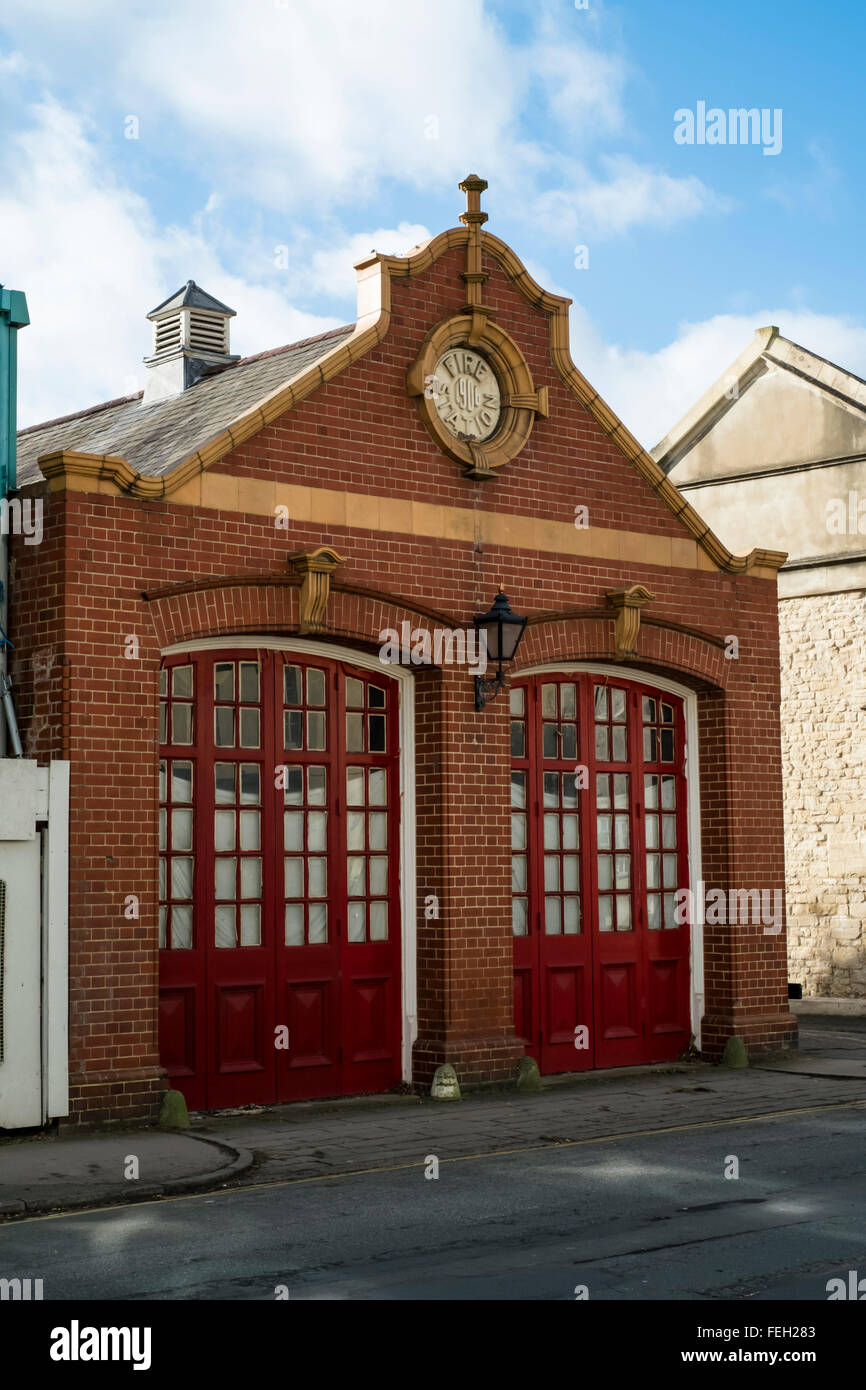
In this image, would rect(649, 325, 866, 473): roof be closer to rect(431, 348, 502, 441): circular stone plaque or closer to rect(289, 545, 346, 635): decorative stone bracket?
rect(431, 348, 502, 441): circular stone plaque

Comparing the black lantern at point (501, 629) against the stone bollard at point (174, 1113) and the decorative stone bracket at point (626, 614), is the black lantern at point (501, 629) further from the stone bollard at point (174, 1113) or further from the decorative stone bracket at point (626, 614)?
the stone bollard at point (174, 1113)

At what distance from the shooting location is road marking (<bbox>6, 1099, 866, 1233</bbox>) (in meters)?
8.49

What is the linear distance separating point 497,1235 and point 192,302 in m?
10.3

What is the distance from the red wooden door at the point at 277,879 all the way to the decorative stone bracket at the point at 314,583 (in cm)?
52

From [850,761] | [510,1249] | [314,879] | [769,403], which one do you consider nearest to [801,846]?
[850,761]

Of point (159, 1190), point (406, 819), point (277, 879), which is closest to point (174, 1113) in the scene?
point (159, 1190)

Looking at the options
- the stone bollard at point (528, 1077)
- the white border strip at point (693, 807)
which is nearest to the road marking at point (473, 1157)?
the stone bollard at point (528, 1077)

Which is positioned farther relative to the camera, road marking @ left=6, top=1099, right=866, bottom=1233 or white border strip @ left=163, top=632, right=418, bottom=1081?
white border strip @ left=163, top=632, right=418, bottom=1081

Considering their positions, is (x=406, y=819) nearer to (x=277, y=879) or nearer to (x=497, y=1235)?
(x=277, y=879)

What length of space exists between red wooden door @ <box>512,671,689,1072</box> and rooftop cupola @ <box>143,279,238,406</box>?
4526 millimetres

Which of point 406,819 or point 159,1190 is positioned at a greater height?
point 406,819

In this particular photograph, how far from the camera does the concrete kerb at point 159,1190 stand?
835 centimetres

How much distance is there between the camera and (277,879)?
481 inches

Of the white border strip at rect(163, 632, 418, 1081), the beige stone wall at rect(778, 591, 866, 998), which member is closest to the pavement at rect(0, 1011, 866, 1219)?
the white border strip at rect(163, 632, 418, 1081)
